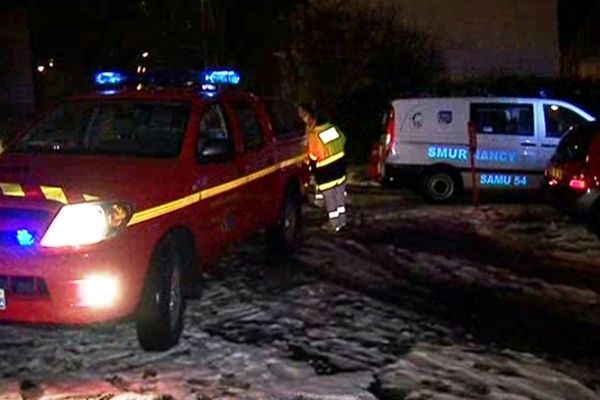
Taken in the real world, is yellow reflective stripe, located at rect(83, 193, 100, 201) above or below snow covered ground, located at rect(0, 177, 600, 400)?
above

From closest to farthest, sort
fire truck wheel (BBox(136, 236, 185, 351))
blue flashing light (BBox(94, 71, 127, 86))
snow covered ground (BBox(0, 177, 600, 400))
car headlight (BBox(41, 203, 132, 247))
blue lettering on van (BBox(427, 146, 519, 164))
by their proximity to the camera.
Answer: snow covered ground (BBox(0, 177, 600, 400)) → car headlight (BBox(41, 203, 132, 247)) → fire truck wheel (BBox(136, 236, 185, 351)) → blue flashing light (BBox(94, 71, 127, 86)) → blue lettering on van (BBox(427, 146, 519, 164))

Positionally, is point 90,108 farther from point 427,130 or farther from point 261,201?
point 427,130

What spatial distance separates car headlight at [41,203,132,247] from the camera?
6641 mm

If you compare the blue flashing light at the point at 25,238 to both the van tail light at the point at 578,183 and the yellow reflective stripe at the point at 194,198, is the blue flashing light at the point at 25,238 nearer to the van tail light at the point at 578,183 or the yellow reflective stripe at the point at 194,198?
the yellow reflective stripe at the point at 194,198

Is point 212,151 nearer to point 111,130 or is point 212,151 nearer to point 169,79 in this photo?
point 111,130

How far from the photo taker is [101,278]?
265 inches

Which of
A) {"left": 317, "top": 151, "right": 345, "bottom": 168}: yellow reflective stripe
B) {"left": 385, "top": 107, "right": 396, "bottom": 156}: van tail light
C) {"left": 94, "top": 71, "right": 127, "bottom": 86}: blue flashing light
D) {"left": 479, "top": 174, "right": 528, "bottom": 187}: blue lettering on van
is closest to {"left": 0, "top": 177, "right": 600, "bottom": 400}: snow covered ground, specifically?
{"left": 317, "top": 151, "right": 345, "bottom": 168}: yellow reflective stripe

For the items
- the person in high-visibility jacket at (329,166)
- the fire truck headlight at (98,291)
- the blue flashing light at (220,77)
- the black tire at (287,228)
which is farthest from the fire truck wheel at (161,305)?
the person in high-visibility jacket at (329,166)

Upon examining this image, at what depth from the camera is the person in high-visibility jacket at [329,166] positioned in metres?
12.9

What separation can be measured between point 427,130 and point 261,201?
598 cm

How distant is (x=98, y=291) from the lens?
672 centimetres

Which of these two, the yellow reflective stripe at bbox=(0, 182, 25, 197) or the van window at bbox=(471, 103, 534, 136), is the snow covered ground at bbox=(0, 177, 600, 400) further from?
the van window at bbox=(471, 103, 534, 136)

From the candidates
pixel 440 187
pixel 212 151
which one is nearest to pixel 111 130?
pixel 212 151

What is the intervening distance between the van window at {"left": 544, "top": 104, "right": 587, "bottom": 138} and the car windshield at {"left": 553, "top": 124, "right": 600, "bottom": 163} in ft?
9.90
